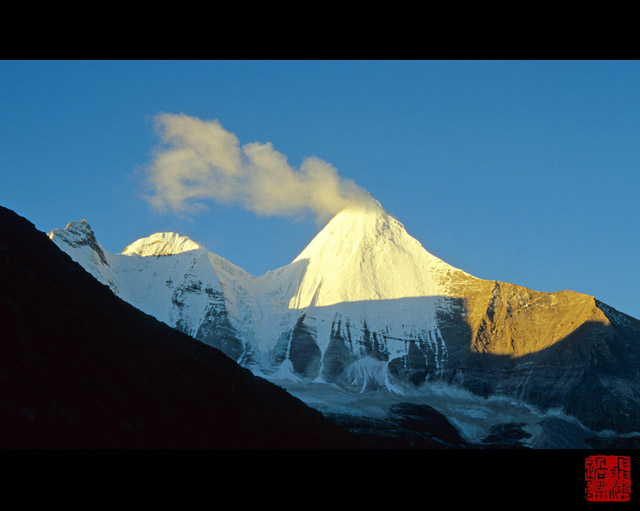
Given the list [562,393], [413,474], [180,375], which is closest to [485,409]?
[562,393]

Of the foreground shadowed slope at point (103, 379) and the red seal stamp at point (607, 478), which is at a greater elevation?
the foreground shadowed slope at point (103, 379)

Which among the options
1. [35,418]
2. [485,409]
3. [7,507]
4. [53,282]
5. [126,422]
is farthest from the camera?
[485,409]

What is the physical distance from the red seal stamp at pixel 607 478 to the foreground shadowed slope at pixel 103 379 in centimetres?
2702

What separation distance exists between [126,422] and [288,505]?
2938cm

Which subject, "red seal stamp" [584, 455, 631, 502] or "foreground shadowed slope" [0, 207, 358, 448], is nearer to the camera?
"red seal stamp" [584, 455, 631, 502]

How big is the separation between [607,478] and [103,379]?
1355 inches

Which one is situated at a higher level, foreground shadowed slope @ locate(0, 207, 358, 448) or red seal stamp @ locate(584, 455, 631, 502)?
foreground shadowed slope @ locate(0, 207, 358, 448)

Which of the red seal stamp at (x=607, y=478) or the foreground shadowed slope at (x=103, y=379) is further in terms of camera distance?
the foreground shadowed slope at (x=103, y=379)

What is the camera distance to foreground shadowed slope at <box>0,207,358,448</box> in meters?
38.0

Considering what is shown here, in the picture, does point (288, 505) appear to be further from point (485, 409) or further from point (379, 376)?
point (379, 376)

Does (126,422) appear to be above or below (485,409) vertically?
below

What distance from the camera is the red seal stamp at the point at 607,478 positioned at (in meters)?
15.5

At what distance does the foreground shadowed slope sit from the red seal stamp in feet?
88.6

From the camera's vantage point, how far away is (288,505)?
1539 cm
